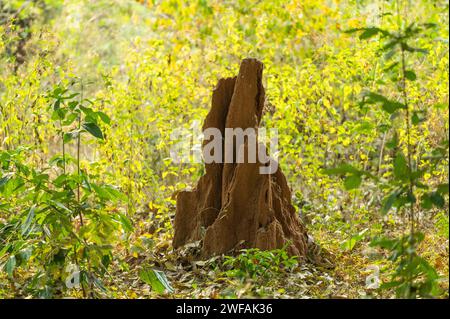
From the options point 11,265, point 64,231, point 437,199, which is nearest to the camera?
point 437,199

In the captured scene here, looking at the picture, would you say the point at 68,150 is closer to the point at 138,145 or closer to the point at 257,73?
the point at 138,145

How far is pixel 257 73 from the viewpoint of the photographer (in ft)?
Answer: 20.0

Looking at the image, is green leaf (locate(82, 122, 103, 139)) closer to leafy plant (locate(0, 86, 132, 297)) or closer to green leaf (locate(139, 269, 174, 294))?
leafy plant (locate(0, 86, 132, 297))

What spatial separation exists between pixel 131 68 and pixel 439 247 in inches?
148

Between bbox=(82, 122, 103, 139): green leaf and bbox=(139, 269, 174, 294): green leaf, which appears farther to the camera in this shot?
bbox=(139, 269, 174, 294): green leaf

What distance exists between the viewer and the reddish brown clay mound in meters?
5.92

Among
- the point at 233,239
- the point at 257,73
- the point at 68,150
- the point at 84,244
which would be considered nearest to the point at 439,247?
the point at 233,239

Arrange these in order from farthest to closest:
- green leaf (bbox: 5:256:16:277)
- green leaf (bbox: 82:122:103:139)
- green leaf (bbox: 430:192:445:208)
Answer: green leaf (bbox: 82:122:103:139)
green leaf (bbox: 5:256:16:277)
green leaf (bbox: 430:192:445:208)

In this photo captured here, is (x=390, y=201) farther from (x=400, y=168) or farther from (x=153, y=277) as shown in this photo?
(x=153, y=277)

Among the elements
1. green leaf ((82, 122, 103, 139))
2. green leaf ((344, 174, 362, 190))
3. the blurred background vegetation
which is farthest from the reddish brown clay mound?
green leaf ((344, 174, 362, 190))

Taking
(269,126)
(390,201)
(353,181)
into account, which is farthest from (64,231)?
(269,126)

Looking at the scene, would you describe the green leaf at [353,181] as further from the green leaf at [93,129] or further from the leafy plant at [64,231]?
the green leaf at [93,129]

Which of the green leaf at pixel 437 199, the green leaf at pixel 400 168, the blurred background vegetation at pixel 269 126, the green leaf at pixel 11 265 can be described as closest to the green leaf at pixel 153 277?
the blurred background vegetation at pixel 269 126

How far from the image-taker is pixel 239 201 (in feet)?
19.6
